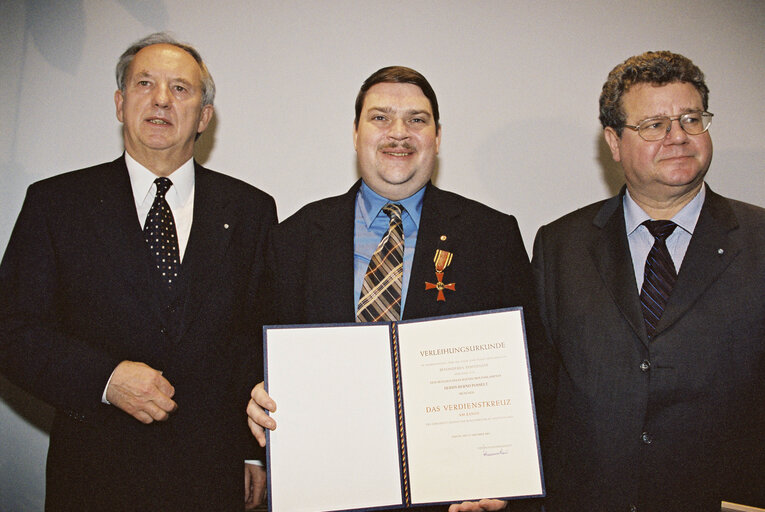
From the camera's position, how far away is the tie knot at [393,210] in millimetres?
2223

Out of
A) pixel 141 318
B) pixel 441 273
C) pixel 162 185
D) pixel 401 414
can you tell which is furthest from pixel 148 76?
pixel 401 414

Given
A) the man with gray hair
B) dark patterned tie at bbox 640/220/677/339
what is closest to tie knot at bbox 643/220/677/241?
dark patterned tie at bbox 640/220/677/339

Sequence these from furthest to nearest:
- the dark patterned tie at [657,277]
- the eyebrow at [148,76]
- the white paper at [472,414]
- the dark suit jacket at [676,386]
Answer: the eyebrow at [148,76]
the dark patterned tie at [657,277]
the dark suit jacket at [676,386]
the white paper at [472,414]

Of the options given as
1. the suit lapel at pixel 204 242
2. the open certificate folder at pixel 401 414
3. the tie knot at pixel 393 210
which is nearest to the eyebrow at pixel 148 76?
the suit lapel at pixel 204 242

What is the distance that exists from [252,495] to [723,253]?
213 centimetres

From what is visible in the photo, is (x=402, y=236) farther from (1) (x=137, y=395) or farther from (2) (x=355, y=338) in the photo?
(1) (x=137, y=395)

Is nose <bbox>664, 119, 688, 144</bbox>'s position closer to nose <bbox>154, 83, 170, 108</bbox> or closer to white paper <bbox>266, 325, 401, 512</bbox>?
white paper <bbox>266, 325, 401, 512</bbox>

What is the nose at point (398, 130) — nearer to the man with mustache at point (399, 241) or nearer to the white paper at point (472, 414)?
the man with mustache at point (399, 241)

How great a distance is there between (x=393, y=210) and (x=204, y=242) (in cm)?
78

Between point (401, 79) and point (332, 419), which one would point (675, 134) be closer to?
point (401, 79)

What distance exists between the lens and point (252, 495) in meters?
2.44

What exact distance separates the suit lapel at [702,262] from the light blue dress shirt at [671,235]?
0.07 metres

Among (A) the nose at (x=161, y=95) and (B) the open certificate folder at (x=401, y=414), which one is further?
(A) the nose at (x=161, y=95)

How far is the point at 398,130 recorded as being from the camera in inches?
87.2
